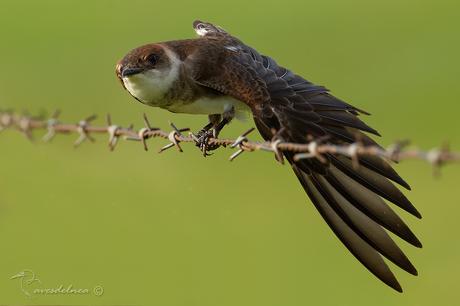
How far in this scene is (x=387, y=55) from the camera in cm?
1836

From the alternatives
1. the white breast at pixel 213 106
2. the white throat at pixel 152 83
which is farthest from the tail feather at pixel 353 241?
the white throat at pixel 152 83

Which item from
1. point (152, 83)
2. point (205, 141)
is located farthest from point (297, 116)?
point (152, 83)

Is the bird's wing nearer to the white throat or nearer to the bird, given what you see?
the bird

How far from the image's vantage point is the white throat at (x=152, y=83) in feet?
24.0

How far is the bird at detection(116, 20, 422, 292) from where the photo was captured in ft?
21.2

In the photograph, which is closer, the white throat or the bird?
the bird

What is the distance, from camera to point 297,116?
6.96 meters

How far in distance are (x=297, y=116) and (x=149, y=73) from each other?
117cm

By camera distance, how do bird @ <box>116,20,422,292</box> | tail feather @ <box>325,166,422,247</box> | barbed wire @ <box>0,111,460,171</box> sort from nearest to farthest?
barbed wire @ <box>0,111,460,171</box>, tail feather @ <box>325,166,422,247</box>, bird @ <box>116,20,422,292</box>

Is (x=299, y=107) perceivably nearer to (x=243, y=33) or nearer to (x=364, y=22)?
(x=243, y=33)

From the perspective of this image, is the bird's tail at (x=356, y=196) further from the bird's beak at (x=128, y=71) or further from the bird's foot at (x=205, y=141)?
the bird's beak at (x=128, y=71)

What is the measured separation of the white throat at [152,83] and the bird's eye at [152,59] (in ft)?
0.23

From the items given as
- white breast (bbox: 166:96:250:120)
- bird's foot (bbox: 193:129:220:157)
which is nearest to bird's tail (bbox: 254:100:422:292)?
bird's foot (bbox: 193:129:220:157)

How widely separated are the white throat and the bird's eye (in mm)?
69
